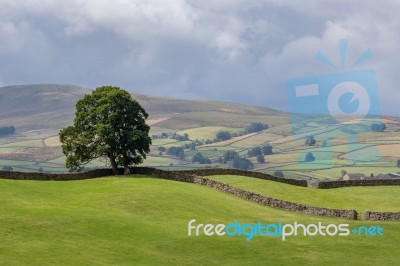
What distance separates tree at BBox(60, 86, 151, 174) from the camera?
7550 centimetres

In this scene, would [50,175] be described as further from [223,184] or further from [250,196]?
[250,196]

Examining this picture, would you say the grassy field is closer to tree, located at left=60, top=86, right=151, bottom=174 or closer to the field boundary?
the field boundary

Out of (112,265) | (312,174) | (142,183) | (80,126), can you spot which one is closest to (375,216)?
(142,183)

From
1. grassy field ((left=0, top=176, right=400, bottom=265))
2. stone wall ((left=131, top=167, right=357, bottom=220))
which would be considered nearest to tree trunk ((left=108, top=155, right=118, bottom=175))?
stone wall ((left=131, top=167, right=357, bottom=220))

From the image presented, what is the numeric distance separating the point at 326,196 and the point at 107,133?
2572 cm

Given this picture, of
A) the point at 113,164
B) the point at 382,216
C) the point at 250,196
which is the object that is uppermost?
the point at 113,164

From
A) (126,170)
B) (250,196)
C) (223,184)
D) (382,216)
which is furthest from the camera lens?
(126,170)

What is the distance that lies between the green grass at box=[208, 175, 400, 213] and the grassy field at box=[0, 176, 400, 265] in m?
12.0

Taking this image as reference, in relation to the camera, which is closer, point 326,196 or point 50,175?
point 50,175

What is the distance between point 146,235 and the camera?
43000mm

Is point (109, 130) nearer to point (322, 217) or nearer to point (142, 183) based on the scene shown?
point (142, 183)

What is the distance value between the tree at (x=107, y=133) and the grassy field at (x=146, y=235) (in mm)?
16730

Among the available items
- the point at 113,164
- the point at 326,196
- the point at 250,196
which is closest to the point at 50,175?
the point at 113,164

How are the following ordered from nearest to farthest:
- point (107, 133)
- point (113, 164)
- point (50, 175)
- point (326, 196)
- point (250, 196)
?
point (250, 196)
point (50, 175)
point (326, 196)
point (107, 133)
point (113, 164)
